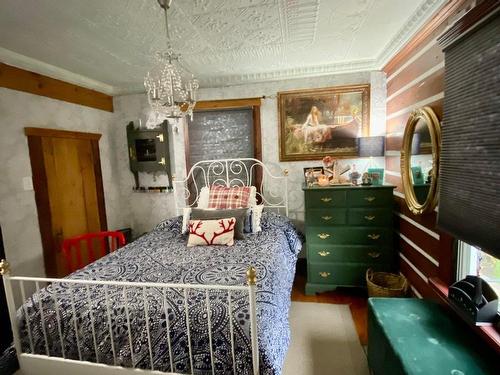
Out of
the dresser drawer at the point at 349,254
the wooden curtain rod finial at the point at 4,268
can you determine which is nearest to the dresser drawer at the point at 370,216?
the dresser drawer at the point at 349,254

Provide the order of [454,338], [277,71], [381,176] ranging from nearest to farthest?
[454,338]
[381,176]
[277,71]

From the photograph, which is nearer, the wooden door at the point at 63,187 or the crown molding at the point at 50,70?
the crown molding at the point at 50,70

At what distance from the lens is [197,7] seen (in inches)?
69.5

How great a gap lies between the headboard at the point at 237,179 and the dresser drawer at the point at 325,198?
0.64m

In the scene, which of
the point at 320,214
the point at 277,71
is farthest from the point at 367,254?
the point at 277,71

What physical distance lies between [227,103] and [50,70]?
1.91 meters

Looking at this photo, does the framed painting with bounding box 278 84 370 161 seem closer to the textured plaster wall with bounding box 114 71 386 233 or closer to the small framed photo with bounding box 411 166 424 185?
the textured plaster wall with bounding box 114 71 386 233

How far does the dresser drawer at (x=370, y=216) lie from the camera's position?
2557 mm

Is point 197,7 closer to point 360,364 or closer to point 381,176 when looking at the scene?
point 381,176

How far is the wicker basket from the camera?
228 cm

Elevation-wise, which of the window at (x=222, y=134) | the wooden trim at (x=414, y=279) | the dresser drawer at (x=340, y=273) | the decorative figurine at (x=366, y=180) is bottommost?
the dresser drawer at (x=340, y=273)

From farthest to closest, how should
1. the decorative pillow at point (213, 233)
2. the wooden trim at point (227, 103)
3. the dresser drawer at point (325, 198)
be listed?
the wooden trim at point (227, 103)
the dresser drawer at point (325, 198)
the decorative pillow at point (213, 233)

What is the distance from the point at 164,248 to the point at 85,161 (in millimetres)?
1832

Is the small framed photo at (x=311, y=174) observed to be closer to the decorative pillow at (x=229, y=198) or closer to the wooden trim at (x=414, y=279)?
the decorative pillow at (x=229, y=198)
